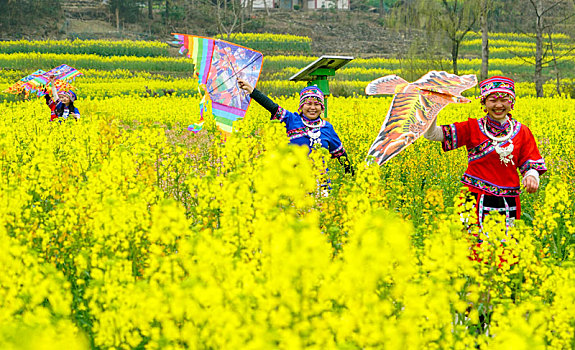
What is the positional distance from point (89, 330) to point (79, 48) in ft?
85.0

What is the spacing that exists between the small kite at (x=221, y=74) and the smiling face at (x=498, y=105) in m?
2.18

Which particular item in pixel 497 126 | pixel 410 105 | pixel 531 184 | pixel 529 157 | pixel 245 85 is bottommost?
pixel 531 184

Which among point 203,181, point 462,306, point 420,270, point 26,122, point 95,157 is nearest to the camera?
point 462,306

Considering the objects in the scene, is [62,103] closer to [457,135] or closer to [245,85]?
[245,85]

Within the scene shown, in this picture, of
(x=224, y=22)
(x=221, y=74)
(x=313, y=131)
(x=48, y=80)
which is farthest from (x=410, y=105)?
(x=224, y=22)

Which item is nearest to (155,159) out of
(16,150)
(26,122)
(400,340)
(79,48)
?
(16,150)

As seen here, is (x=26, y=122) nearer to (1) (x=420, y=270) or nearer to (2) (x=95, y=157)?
(2) (x=95, y=157)

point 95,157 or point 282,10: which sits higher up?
point 282,10

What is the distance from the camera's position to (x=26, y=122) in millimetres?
7191

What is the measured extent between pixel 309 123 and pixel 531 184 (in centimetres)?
216

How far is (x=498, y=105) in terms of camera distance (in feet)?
12.6

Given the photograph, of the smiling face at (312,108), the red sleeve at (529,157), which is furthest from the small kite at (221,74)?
the red sleeve at (529,157)

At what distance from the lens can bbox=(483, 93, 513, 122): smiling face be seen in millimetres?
3828

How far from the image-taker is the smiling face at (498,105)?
12.6ft
